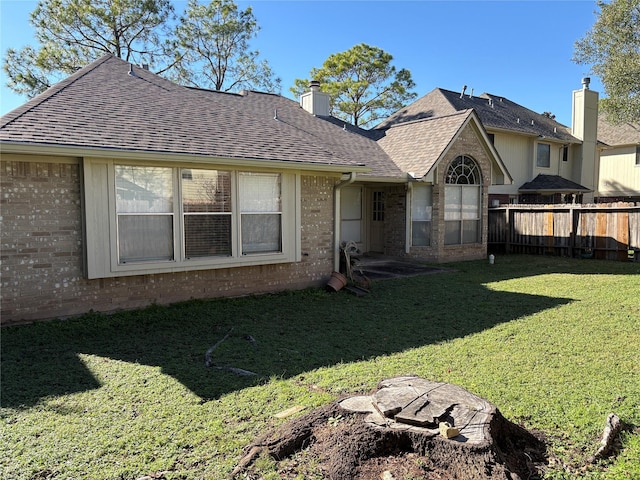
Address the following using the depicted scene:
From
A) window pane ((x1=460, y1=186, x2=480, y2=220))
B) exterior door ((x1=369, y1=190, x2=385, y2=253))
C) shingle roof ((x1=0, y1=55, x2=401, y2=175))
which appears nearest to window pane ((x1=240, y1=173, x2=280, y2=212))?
shingle roof ((x1=0, y1=55, x2=401, y2=175))

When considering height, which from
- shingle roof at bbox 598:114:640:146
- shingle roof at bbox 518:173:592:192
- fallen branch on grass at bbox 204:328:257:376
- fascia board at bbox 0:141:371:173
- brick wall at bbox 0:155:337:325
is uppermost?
shingle roof at bbox 598:114:640:146

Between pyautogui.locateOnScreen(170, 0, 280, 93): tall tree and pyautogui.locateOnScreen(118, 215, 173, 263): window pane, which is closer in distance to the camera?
pyautogui.locateOnScreen(118, 215, 173, 263): window pane

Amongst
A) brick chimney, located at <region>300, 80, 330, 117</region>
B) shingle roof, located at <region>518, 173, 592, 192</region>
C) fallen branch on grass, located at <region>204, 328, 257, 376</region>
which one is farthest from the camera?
shingle roof, located at <region>518, 173, 592, 192</region>

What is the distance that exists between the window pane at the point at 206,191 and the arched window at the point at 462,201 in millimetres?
7888

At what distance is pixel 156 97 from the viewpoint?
382 inches

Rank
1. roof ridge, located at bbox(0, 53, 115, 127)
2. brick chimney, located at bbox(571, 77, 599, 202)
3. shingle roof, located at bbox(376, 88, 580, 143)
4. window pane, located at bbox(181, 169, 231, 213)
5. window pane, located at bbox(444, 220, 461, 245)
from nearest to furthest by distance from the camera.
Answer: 1. roof ridge, located at bbox(0, 53, 115, 127)
2. window pane, located at bbox(181, 169, 231, 213)
3. window pane, located at bbox(444, 220, 461, 245)
4. shingle roof, located at bbox(376, 88, 580, 143)
5. brick chimney, located at bbox(571, 77, 599, 202)

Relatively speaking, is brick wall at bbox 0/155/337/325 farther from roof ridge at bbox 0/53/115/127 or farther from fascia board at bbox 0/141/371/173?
roof ridge at bbox 0/53/115/127

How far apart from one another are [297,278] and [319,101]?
799cm

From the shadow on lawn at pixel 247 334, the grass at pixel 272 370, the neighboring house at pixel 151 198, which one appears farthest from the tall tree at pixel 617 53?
the shadow on lawn at pixel 247 334

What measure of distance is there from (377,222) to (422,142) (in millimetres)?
2935

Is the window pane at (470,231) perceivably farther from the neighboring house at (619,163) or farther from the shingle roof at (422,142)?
the neighboring house at (619,163)

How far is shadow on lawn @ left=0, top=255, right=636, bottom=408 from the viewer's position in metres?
4.98

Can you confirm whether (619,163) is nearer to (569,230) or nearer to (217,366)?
(569,230)

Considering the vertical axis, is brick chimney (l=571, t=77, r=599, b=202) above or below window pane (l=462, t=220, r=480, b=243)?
above
